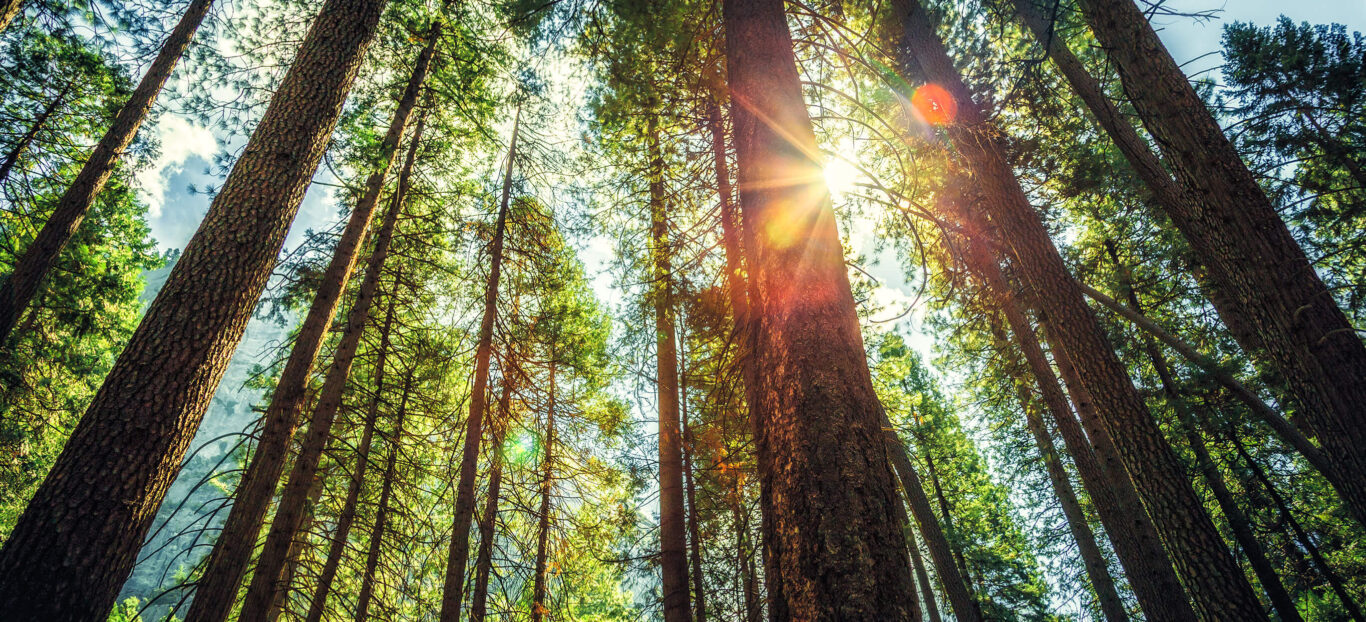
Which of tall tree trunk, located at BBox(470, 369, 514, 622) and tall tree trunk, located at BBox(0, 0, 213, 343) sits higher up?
tall tree trunk, located at BBox(0, 0, 213, 343)

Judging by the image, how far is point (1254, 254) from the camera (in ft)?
12.8

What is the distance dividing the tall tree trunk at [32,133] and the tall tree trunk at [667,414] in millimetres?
10021

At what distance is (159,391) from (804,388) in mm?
3706

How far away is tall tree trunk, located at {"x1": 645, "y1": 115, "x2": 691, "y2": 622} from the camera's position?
20.3ft

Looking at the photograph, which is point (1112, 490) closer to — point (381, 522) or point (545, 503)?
point (545, 503)

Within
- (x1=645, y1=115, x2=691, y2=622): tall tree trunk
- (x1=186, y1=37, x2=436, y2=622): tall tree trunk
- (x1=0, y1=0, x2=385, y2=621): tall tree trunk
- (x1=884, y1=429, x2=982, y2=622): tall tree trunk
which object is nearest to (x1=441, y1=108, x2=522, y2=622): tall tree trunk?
(x1=186, y1=37, x2=436, y2=622): tall tree trunk

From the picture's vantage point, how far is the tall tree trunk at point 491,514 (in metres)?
5.87

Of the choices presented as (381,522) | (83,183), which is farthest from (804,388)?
(83,183)

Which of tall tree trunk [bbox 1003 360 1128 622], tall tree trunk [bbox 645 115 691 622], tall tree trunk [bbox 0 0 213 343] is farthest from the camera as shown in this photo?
tall tree trunk [bbox 1003 360 1128 622]

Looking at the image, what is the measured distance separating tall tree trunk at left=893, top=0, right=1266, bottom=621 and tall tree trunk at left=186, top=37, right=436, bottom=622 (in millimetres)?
7201

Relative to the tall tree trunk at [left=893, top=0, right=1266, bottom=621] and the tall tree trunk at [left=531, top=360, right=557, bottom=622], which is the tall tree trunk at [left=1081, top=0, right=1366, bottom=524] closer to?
the tall tree trunk at [left=893, top=0, right=1266, bottom=621]

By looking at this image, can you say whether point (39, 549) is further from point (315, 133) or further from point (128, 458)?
point (315, 133)

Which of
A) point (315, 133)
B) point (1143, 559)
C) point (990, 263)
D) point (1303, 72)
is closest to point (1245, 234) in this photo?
point (990, 263)

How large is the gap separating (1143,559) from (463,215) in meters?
10.8
